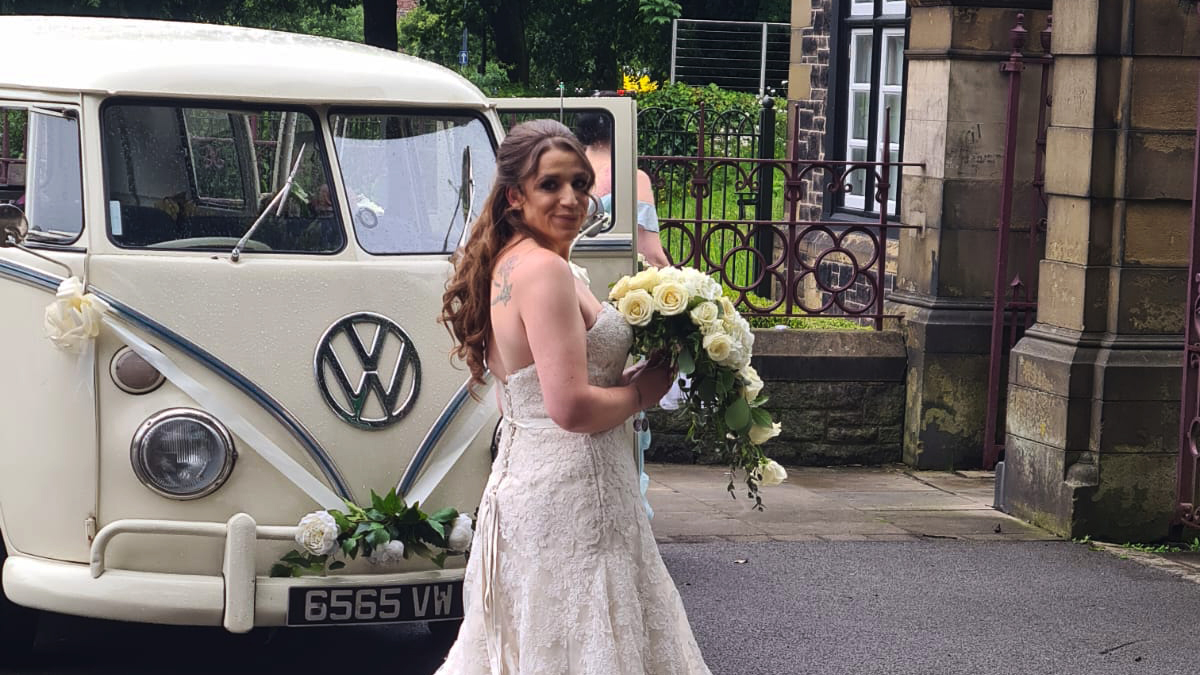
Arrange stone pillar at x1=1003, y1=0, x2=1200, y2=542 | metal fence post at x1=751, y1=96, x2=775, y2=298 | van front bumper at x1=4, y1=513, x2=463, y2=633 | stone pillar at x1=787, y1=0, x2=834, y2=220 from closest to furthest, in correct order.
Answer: van front bumper at x1=4, y1=513, x2=463, y2=633
stone pillar at x1=1003, y1=0, x2=1200, y2=542
metal fence post at x1=751, y1=96, x2=775, y2=298
stone pillar at x1=787, y1=0, x2=834, y2=220

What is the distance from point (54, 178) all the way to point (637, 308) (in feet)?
8.78

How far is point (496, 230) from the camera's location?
443 centimetres

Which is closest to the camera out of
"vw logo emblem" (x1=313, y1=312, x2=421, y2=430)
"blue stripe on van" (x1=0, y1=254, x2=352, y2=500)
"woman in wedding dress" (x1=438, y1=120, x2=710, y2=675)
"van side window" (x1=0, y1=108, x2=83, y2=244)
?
"woman in wedding dress" (x1=438, y1=120, x2=710, y2=675)

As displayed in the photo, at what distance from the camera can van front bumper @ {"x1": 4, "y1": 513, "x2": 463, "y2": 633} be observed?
5.65 metres

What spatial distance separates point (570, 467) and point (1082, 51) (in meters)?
5.37

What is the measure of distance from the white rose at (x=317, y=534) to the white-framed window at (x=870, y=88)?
7.98 metres

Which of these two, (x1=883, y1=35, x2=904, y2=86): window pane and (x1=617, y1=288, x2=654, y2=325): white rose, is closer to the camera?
(x1=617, y1=288, x2=654, y2=325): white rose

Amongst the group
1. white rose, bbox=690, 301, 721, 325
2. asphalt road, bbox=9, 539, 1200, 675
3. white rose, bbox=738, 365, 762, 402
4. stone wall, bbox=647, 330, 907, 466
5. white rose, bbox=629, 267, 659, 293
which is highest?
white rose, bbox=629, 267, 659, 293

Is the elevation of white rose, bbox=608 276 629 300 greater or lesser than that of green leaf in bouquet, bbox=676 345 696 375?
greater

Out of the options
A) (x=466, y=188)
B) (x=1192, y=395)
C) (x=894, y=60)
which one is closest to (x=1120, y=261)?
(x=1192, y=395)

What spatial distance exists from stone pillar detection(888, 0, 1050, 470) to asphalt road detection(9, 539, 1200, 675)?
95.0 inches

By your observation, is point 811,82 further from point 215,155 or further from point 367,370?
point 367,370

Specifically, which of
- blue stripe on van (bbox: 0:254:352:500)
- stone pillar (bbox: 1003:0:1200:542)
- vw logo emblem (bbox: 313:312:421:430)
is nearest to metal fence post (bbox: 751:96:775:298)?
stone pillar (bbox: 1003:0:1200:542)

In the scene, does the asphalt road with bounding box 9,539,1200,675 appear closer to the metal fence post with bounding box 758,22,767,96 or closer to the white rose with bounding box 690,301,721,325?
the white rose with bounding box 690,301,721,325
